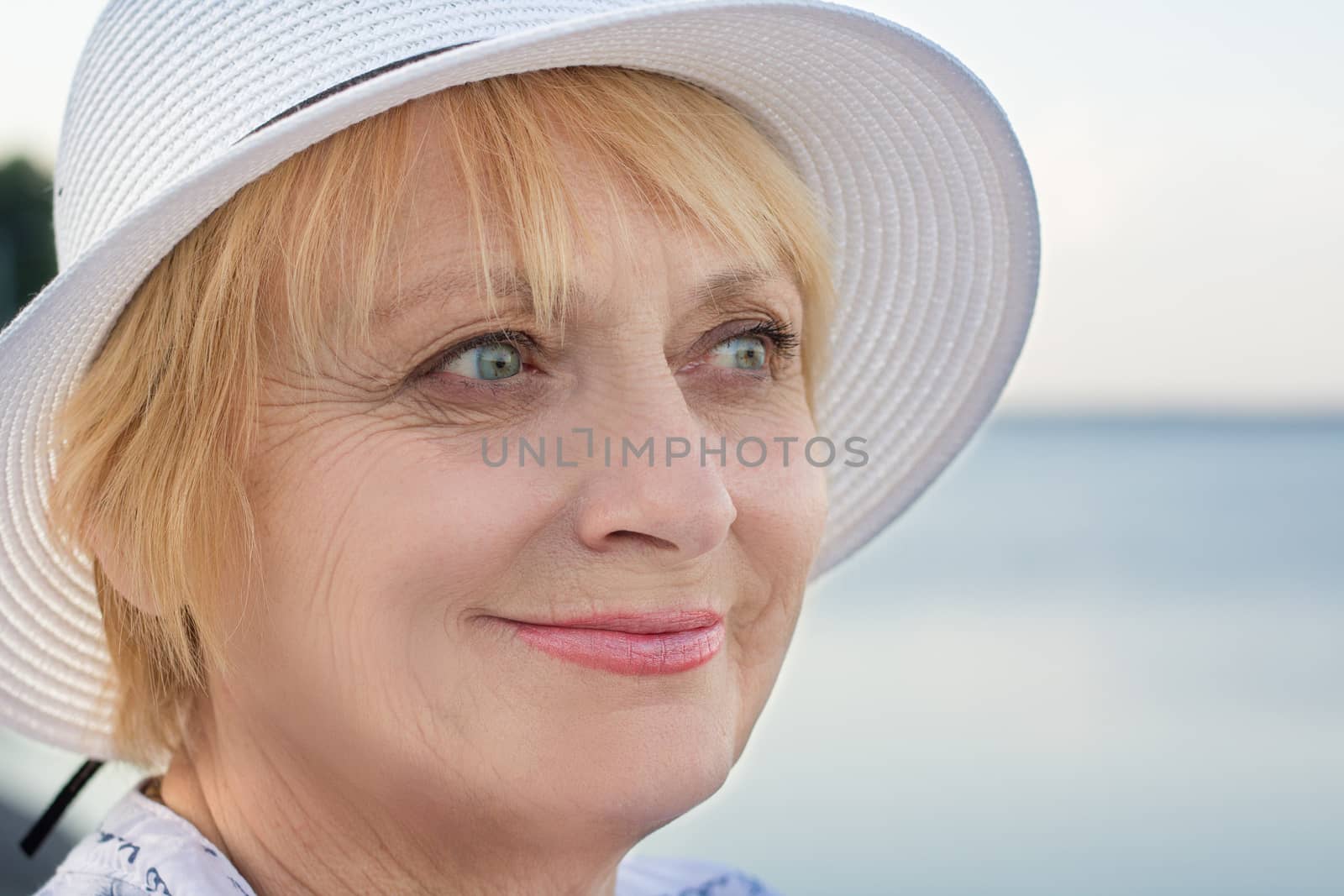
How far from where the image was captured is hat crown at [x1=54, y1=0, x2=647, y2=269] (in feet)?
4.12

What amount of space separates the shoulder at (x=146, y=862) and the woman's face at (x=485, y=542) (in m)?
0.18

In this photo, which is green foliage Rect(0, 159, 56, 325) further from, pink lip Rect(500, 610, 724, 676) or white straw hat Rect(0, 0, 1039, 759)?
pink lip Rect(500, 610, 724, 676)

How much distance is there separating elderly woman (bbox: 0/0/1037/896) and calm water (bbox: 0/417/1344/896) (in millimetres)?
706

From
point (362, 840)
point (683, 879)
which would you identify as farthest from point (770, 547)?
point (683, 879)

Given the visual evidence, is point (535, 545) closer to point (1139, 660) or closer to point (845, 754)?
→ point (845, 754)

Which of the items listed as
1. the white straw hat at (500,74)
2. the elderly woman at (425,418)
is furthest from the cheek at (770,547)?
the white straw hat at (500,74)

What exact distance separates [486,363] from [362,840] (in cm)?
55

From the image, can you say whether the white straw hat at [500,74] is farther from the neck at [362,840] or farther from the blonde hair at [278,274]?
the neck at [362,840]

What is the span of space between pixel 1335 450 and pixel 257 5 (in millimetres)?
12748

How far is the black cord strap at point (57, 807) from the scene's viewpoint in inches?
70.9

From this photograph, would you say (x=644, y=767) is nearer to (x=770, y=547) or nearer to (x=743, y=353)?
(x=770, y=547)

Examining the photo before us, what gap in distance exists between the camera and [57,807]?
1.80 m

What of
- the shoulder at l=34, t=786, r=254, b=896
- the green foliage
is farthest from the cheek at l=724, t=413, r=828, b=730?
the green foliage

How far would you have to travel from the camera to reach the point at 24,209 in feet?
31.1
